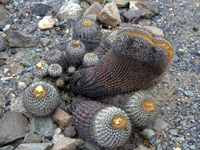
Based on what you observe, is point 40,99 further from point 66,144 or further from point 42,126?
point 66,144

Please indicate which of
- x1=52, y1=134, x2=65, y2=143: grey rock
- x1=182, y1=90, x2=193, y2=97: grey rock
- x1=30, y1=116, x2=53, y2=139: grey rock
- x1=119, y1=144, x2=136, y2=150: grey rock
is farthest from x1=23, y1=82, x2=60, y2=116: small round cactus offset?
x1=182, y1=90, x2=193, y2=97: grey rock

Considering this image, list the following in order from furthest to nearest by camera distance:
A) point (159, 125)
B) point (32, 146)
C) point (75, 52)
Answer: point (75, 52)
point (159, 125)
point (32, 146)

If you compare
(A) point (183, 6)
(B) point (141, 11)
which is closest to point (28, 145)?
(B) point (141, 11)

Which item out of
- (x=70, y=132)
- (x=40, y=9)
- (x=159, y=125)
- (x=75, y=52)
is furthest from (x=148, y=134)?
(x=40, y=9)

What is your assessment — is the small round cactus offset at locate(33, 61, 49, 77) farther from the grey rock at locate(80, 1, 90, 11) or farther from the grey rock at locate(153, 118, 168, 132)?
the grey rock at locate(80, 1, 90, 11)

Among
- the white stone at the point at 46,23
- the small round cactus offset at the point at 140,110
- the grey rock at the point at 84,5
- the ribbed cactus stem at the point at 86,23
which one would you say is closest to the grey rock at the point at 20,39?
the white stone at the point at 46,23

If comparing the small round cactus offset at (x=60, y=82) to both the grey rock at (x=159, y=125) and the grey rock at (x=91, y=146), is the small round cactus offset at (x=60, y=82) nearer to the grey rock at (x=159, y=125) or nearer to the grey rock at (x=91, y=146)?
the grey rock at (x=91, y=146)
